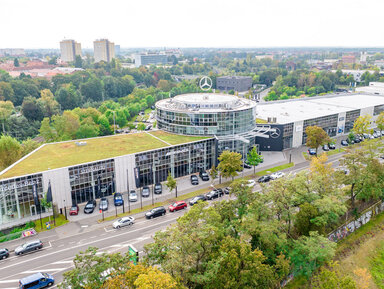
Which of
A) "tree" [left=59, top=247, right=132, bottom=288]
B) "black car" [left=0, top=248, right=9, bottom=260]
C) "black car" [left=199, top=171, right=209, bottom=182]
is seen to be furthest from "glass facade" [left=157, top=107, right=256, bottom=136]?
"tree" [left=59, top=247, right=132, bottom=288]

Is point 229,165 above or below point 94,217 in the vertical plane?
above

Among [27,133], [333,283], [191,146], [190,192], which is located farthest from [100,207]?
[27,133]

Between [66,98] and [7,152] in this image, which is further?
[66,98]

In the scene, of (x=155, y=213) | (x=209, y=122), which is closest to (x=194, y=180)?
(x=209, y=122)

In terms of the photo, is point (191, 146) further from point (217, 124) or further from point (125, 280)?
point (125, 280)

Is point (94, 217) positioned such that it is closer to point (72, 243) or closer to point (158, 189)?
point (72, 243)

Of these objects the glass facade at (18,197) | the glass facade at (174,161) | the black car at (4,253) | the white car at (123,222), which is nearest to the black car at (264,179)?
the glass facade at (174,161)
